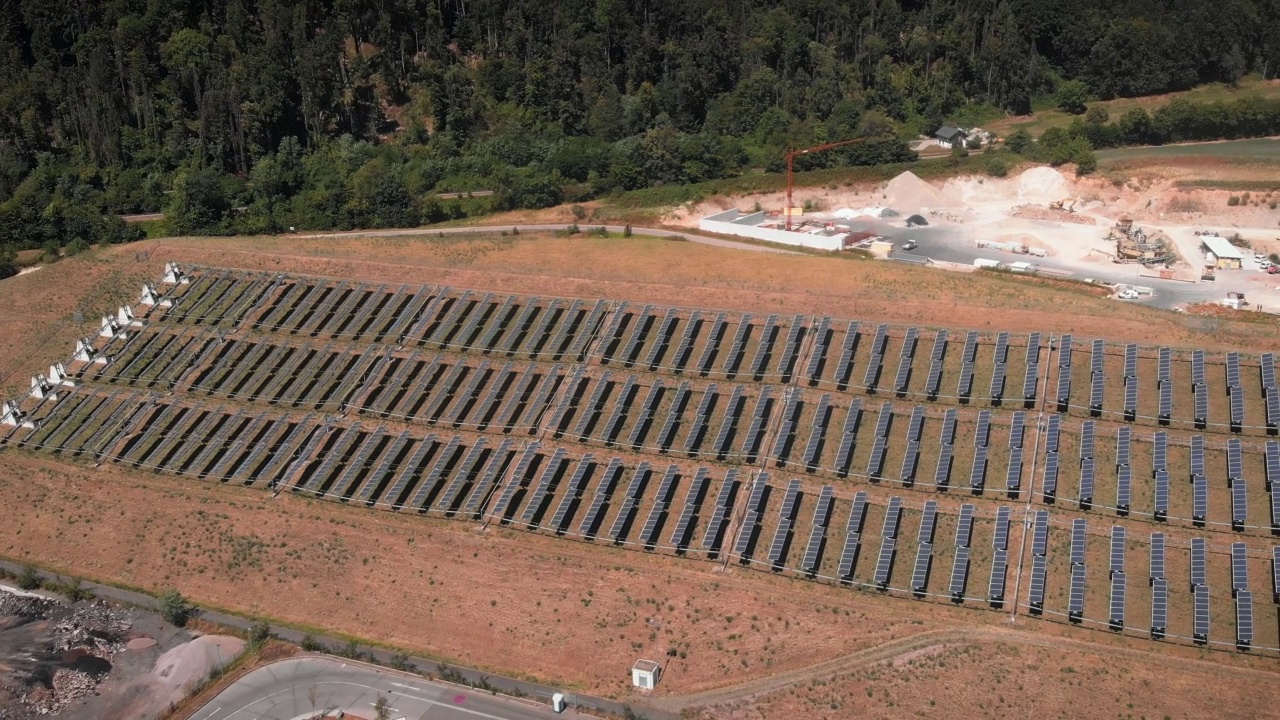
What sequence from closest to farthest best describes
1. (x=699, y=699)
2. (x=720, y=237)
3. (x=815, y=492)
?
(x=699, y=699)
(x=815, y=492)
(x=720, y=237)

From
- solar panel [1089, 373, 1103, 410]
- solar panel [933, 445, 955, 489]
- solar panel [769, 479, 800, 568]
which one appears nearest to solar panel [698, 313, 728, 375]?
solar panel [769, 479, 800, 568]

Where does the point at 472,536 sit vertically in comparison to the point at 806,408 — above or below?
below

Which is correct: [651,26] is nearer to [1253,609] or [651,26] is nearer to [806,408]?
[806,408]

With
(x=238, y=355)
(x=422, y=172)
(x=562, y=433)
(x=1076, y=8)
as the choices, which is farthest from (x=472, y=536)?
(x=1076, y=8)

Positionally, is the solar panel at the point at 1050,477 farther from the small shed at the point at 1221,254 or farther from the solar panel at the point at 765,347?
the small shed at the point at 1221,254

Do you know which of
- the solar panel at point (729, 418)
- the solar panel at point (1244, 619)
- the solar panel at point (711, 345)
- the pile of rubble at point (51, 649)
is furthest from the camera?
the solar panel at point (711, 345)

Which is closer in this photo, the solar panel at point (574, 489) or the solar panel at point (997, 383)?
the solar panel at point (574, 489)

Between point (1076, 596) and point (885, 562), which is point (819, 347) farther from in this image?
point (1076, 596)

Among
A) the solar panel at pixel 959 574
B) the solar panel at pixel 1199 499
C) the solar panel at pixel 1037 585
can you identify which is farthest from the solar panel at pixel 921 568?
the solar panel at pixel 1199 499
